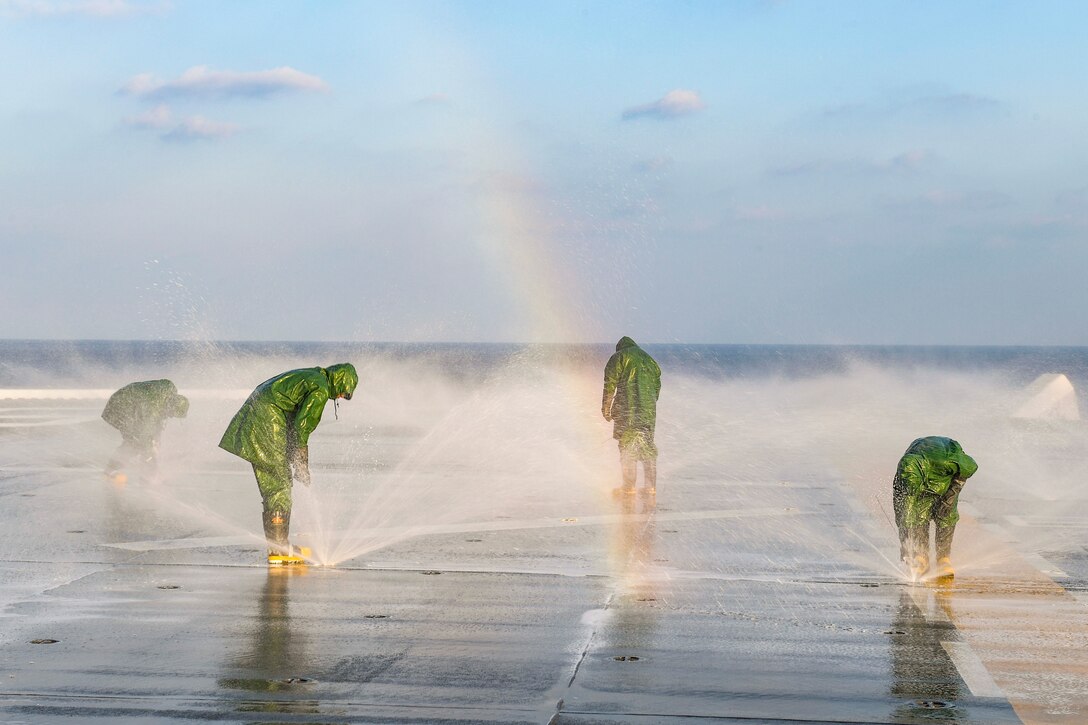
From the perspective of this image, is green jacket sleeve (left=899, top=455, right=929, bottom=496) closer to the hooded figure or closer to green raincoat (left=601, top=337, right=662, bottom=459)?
green raincoat (left=601, top=337, right=662, bottom=459)

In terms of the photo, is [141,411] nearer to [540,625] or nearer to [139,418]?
[139,418]

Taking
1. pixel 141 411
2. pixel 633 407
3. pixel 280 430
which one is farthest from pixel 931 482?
pixel 141 411

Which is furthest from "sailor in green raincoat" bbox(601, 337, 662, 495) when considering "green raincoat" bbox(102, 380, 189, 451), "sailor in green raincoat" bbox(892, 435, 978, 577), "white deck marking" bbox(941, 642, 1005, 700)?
"white deck marking" bbox(941, 642, 1005, 700)

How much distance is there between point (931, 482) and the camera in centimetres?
978

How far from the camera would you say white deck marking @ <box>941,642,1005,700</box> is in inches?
247

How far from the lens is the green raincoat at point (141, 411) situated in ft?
50.5

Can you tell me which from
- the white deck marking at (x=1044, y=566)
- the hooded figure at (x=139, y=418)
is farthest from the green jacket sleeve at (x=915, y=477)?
the hooded figure at (x=139, y=418)

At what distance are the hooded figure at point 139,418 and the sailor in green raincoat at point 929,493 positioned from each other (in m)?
9.02

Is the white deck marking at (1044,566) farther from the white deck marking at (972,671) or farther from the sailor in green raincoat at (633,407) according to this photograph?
the sailor in green raincoat at (633,407)

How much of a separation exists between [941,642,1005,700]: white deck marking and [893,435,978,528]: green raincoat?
99.8 inches

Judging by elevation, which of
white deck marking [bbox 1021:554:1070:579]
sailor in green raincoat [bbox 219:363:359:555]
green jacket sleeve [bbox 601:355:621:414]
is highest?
green jacket sleeve [bbox 601:355:621:414]

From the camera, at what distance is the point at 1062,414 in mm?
32562

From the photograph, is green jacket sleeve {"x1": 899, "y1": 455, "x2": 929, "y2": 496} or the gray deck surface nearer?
the gray deck surface

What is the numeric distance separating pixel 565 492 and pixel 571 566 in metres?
5.16
